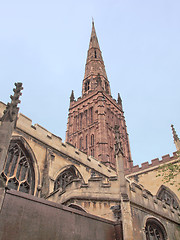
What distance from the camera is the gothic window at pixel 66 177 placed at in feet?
45.8

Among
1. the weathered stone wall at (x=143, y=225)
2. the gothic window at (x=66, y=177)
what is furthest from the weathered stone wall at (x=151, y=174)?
the weathered stone wall at (x=143, y=225)

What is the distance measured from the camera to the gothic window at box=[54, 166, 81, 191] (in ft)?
45.8

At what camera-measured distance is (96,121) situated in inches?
1446

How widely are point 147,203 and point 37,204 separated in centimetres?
596

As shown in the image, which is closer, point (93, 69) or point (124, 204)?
point (124, 204)

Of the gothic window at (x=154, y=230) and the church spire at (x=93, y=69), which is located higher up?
the church spire at (x=93, y=69)

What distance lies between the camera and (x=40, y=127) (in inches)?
577

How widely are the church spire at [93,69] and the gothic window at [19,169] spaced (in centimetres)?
3204

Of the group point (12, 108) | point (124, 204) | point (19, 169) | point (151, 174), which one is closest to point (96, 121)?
point (151, 174)

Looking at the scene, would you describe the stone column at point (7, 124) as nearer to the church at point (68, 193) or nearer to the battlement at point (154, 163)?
the church at point (68, 193)

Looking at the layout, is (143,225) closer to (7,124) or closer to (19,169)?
(7,124)

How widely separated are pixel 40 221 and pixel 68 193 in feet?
14.1

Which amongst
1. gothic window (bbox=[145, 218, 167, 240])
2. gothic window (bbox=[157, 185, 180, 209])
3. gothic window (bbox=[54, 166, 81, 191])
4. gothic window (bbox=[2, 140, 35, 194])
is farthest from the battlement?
gothic window (bbox=[2, 140, 35, 194])

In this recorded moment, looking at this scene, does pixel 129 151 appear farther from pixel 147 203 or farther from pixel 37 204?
pixel 37 204
